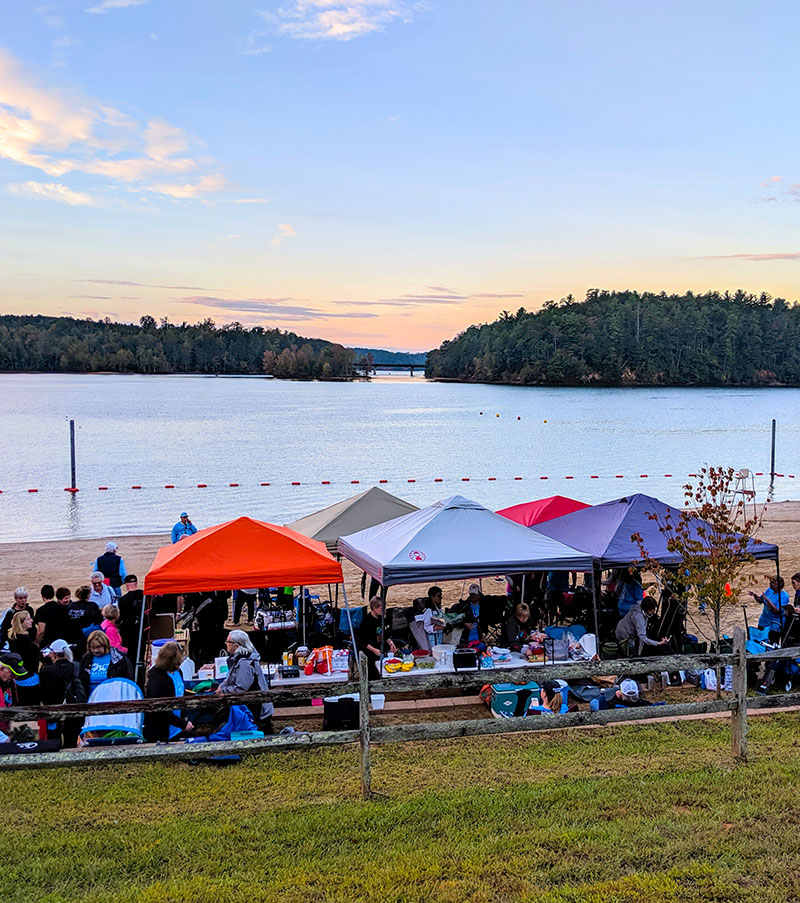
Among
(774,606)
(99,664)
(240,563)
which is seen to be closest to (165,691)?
(99,664)

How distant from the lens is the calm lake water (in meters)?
41.1

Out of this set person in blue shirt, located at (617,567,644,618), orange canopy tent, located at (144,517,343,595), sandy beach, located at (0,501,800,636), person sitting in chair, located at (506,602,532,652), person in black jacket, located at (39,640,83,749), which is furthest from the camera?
sandy beach, located at (0,501,800,636)

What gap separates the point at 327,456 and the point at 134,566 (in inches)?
1898

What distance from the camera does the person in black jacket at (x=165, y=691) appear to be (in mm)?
8766

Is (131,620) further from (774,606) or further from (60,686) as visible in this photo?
(774,606)

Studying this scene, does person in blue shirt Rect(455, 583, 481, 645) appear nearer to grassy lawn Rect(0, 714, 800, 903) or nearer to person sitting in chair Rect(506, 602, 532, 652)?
person sitting in chair Rect(506, 602, 532, 652)

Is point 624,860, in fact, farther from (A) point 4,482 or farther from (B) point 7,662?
(A) point 4,482

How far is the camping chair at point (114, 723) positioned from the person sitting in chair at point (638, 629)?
21.4 feet

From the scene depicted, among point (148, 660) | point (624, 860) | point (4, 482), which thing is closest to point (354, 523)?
point (148, 660)

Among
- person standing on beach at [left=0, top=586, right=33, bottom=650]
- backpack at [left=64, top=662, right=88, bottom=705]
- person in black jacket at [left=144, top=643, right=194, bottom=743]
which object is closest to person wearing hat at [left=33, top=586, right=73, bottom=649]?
person standing on beach at [left=0, top=586, right=33, bottom=650]

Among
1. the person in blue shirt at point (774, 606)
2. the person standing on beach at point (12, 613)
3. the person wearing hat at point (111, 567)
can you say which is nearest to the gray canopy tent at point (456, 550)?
the person in blue shirt at point (774, 606)

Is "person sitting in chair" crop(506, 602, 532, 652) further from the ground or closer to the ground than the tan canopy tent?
closer to the ground

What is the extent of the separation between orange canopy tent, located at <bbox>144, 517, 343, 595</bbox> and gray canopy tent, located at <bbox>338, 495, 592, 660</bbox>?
2.71 ft

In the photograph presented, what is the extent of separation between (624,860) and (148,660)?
868cm
